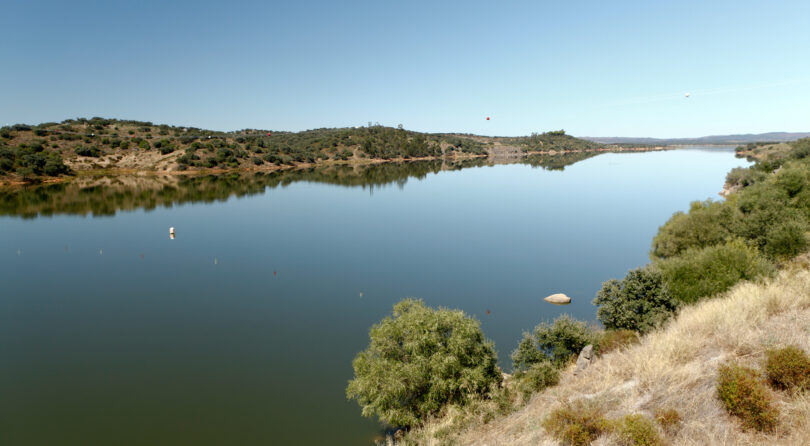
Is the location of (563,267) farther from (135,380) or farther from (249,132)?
(249,132)

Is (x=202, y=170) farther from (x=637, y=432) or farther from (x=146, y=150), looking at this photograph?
(x=637, y=432)

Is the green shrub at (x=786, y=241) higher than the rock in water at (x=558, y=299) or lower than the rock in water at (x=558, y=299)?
higher

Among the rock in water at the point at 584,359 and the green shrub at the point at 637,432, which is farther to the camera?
the rock in water at the point at 584,359

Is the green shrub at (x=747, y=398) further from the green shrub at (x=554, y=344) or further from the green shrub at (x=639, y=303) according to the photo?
the green shrub at (x=639, y=303)

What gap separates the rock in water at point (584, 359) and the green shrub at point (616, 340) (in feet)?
4.18

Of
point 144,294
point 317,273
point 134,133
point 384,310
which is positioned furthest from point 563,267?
point 134,133

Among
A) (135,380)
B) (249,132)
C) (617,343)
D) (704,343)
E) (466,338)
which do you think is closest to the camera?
(704,343)

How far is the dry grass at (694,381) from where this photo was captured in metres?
7.40

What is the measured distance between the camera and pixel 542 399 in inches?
465

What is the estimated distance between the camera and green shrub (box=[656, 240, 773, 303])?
56.5ft

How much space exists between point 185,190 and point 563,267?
66.7m

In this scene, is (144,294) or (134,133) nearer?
(144,294)

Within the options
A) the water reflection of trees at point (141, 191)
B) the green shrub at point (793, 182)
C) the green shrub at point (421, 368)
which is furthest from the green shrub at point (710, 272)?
the water reflection of trees at point (141, 191)

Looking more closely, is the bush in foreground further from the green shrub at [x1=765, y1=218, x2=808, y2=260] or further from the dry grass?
the green shrub at [x1=765, y1=218, x2=808, y2=260]
